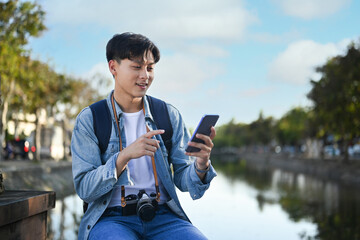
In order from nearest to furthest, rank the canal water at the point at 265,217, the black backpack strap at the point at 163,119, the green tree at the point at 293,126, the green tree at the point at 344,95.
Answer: the black backpack strap at the point at 163,119 < the canal water at the point at 265,217 < the green tree at the point at 344,95 < the green tree at the point at 293,126

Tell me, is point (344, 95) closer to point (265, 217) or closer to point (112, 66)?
point (265, 217)

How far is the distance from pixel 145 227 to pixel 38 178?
14069 millimetres

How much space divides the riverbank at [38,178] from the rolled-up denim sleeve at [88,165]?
10.3 metres

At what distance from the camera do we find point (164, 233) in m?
2.72

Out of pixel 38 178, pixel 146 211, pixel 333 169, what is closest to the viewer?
pixel 146 211

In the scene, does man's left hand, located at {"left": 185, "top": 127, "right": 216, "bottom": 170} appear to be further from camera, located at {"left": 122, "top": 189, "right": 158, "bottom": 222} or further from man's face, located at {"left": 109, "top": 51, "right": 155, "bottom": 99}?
man's face, located at {"left": 109, "top": 51, "right": 155, "bottom": 99}

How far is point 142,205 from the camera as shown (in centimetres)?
263

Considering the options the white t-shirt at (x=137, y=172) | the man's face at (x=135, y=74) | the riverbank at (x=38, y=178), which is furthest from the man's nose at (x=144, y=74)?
the riverbank at (x=38, y=178)

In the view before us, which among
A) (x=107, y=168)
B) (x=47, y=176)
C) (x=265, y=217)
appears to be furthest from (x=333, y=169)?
(x=107, y=168)

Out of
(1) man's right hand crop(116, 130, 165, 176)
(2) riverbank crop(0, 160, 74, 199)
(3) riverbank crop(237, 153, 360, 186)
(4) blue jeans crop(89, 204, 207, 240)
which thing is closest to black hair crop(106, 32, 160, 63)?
(1) man's right hand crop(116, 130, 165, 176)

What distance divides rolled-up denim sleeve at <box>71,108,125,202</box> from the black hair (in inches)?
16.1

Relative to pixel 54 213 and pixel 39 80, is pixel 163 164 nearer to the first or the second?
pixel 54 213

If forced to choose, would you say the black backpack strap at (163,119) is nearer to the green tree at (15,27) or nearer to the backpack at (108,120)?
the backpack at (108,120)

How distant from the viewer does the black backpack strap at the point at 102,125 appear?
2.80 meters
